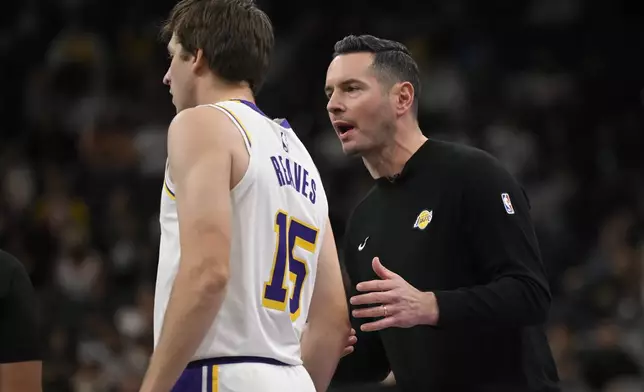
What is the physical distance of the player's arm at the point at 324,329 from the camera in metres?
3.68

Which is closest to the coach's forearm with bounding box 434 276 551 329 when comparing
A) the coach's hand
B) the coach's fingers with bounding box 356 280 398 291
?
the coach's hand

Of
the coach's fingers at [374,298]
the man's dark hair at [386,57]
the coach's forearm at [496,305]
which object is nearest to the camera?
the coach's fingers at [374,298]

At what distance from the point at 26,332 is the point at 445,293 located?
1575mm

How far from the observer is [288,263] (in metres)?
3.29

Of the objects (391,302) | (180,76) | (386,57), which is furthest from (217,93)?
(386,57)

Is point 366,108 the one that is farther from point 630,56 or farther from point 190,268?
point 630,56

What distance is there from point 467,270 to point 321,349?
2.90 feet

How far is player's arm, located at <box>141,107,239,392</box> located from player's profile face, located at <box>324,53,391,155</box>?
1581mm

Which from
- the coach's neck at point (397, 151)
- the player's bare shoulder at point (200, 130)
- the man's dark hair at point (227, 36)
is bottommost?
the coach's neck at point (397, 151)

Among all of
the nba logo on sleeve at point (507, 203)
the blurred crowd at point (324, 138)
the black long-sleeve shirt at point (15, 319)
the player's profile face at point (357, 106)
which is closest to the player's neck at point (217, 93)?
the black long-sleeve shirt at point (15, 319)

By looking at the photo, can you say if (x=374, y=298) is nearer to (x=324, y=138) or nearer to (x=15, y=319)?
(x=15, y=319)

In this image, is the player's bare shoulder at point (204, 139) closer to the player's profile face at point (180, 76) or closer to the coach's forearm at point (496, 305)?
the player's profile face at point (180, 76)

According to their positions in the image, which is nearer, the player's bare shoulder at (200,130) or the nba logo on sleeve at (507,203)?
the player's bare shoulder at (200,130)

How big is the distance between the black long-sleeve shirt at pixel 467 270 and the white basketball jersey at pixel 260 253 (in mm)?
799
